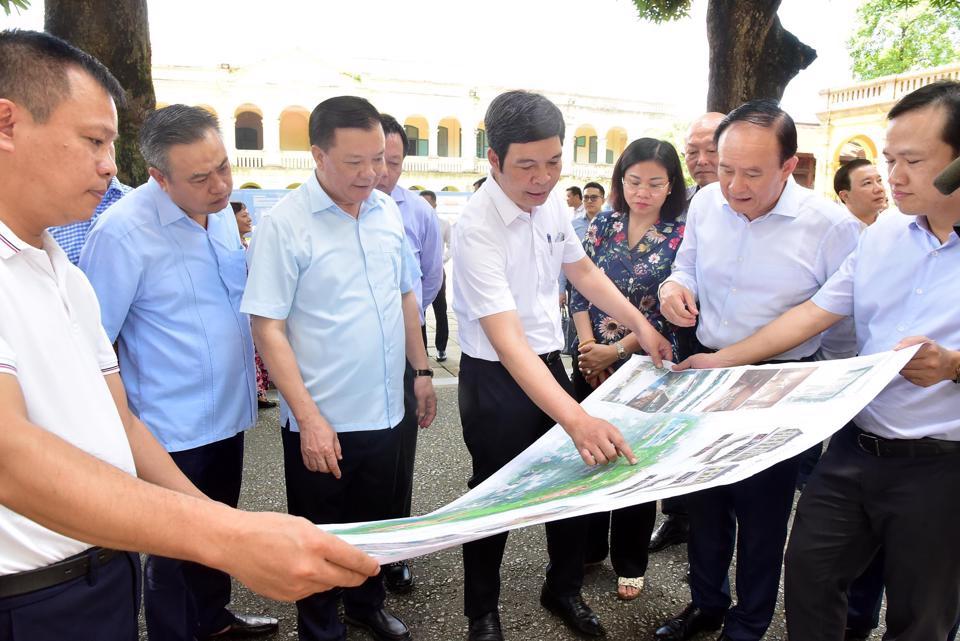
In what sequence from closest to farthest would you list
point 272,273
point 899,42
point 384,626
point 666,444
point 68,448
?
point 68,448
point 666,444
point 272,273
point 384,626
point 899,42

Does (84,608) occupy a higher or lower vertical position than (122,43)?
lower

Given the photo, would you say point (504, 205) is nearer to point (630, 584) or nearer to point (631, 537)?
point (631, 537)

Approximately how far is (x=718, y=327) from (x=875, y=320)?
0.52m

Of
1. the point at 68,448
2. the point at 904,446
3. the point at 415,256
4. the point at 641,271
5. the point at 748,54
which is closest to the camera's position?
the point at 68,448

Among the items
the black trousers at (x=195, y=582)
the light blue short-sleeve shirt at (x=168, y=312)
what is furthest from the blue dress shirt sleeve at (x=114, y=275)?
the black trousers at (x=195, y=582)

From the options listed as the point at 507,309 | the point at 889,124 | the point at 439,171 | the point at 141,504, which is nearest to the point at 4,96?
A: the point at 141,504

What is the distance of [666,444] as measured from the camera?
4.76ft

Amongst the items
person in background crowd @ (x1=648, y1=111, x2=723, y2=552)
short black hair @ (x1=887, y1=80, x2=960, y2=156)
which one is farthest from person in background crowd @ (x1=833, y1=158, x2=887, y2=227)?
short black hair @ (x1=887, y1=80, x2=960, y2=156)

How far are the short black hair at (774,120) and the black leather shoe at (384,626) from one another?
6.66ft

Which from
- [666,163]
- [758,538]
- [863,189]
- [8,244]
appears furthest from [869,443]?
[863,189]

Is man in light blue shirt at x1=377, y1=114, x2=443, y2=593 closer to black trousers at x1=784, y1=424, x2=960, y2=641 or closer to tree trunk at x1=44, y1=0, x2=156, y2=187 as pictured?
black trousers at x1=784, y1=424, x2=960, y2=641

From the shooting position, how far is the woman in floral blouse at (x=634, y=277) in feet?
8.64

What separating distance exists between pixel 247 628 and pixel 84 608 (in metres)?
1.43

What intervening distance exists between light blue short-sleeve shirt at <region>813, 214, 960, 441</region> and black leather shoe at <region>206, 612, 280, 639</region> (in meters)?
2.10
